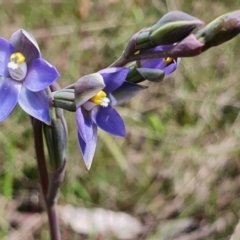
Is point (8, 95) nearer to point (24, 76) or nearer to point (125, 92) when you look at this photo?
point (24, 76)

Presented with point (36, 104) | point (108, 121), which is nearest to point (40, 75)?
point (36, 104)

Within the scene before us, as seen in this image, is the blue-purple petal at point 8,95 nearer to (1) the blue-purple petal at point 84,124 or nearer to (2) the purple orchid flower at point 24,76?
(2) the purple orchid flower at point 24,76

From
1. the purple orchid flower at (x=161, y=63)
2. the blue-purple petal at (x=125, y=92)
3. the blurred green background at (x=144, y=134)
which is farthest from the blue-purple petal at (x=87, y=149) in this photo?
the blurred green background at (x=144, y=134)

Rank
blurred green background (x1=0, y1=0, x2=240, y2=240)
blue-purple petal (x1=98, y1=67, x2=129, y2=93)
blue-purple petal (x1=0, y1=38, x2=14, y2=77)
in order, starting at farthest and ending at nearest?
blurred green background (x1=0, y1=0, x2=240, y2=240) < blue-purple petal (x1=0, y1=38, x2=14, y2=77) < blue-purple petal (x1=98, y1=67, x2=129, y2=93)

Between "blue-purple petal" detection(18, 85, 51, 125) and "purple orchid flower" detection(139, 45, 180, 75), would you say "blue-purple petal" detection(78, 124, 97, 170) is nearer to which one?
"blue-purple petal" detection(18, 85, 51, 125)

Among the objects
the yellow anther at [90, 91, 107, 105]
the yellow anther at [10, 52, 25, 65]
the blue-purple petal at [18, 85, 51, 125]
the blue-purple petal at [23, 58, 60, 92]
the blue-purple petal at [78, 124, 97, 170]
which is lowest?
the blue-purple petal at [78, 124, 97, 170]

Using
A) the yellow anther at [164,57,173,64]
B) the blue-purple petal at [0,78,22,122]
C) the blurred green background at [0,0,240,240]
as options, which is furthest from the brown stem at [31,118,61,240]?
the blurred green background at [0,0,240,240]
